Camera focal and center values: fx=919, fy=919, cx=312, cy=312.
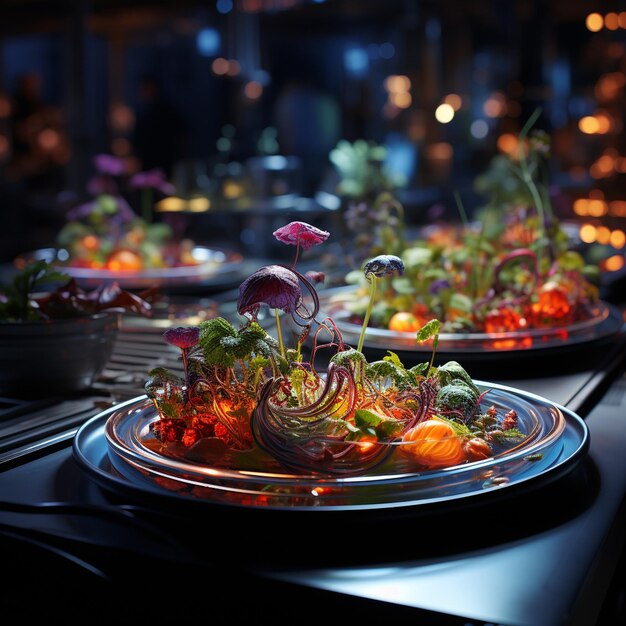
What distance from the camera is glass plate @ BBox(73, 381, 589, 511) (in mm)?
726

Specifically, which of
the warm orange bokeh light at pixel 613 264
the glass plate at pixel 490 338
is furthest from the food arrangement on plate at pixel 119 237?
the warm orange bokeh light at pixel 613 264

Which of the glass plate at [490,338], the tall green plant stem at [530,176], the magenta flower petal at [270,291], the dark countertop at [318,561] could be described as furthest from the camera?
the tall green plant stem at [530,176]

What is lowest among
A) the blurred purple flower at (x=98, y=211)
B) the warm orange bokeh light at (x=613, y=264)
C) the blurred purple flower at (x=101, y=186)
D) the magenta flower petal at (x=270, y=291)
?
the warm orange bokeh light at (x=613, y=264)

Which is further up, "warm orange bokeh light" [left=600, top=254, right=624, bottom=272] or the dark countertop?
the dark countertop

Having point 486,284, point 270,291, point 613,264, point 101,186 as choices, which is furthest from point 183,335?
point 613,264

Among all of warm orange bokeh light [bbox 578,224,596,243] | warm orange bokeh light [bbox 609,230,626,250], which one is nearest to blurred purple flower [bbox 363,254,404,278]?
warm orange bokeh light [bbox 609,230,626,250]

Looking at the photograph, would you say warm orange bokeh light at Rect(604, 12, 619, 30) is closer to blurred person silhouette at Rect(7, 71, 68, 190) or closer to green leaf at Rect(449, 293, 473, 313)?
blurred person silhouette at Rect(7, 71, 68, 190)

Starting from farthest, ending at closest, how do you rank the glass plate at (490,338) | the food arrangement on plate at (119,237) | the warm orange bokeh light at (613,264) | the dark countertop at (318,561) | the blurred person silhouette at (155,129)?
the blurred person silhouette at (155,129)
the warm orange bokeh light at (613,264)
the food arrangement on plate at (119,237)
the glass plate at (490,338)
the dark countertop at (318,561)

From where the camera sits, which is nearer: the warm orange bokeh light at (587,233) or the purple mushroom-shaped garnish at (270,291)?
the purple mushroom-shaped garnish at (270,291)

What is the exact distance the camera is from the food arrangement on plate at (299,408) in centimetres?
80

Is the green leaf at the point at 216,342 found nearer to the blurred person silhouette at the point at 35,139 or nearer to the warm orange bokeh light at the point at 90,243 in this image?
the warm orange bokeh light at the point at 90,243

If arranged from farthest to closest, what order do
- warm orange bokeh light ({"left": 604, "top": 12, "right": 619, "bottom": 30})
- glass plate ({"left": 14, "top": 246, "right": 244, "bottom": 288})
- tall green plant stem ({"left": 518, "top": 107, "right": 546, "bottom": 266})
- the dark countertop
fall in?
warm orange bokeh light ({"left": 604, "top": 12, "right": 619, "bottom": 30})
glass plate ({"left": 14, "top": 246, "right": 244, "bottom": 288})
tall green plant stem ({"left": 518, "top": 107, "right": 546, "bottom": 266})
the dark countertop

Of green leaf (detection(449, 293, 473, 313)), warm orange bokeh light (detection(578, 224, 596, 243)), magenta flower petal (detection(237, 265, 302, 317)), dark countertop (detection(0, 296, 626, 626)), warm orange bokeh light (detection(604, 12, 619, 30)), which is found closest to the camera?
dark countertop (detection(0, 296, 626, 626))

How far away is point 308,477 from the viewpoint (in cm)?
75
